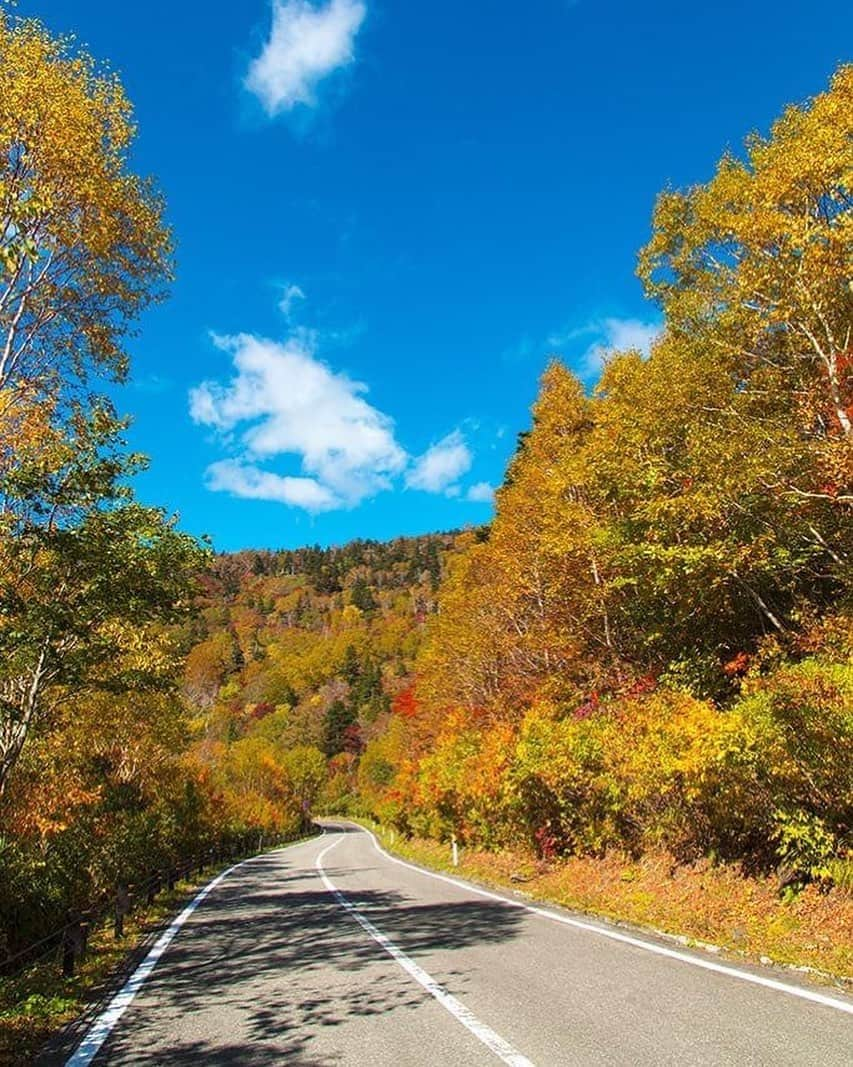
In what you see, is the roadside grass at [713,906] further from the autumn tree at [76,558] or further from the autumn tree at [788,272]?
the autumn tree at [76,558]

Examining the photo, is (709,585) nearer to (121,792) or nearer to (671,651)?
(671,651)

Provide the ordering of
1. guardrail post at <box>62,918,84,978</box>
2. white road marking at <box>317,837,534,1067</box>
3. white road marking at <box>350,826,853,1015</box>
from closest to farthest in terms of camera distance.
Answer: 1. white road marking at <box>317,837,534,1067</box>
2. white road marking at <box>350,826,853,1015</box>
3. guardrail post at <box>62,918,84,978</box>

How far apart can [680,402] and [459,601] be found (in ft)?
55.4

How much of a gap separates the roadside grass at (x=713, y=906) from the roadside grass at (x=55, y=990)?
6890 millimetres

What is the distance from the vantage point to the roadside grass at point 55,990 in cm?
605

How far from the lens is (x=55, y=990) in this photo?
310 inches

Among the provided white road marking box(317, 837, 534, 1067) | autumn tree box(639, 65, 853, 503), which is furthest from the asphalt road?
autumn tree box(639, 65, 853, 503)

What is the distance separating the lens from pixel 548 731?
50.3ft

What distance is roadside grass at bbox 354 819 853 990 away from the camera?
729 cm

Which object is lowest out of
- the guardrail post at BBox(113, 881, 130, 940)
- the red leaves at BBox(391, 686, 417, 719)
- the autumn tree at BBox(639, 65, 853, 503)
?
the guardrail post at BBox(113, 881, 130, 940)

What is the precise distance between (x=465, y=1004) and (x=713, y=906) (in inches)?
201

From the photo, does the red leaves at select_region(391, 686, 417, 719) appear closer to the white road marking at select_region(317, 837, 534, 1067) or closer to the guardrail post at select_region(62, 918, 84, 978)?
the white road marking at select_region(317, 837, 534, 1067)

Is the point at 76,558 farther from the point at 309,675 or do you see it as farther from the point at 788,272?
the point at 309,675

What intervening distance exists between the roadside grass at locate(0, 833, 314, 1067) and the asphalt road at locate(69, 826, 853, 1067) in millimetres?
516
